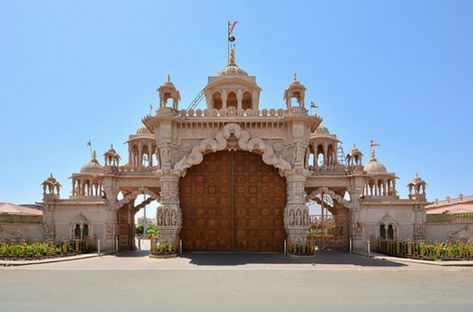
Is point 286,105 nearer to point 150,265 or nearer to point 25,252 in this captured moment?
point 150,265

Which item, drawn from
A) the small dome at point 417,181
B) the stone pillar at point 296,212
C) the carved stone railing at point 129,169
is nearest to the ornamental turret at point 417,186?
the small dome at point 417,181

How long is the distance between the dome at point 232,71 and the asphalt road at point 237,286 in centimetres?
1454

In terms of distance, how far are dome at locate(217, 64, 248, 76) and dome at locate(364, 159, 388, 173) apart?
1315cm

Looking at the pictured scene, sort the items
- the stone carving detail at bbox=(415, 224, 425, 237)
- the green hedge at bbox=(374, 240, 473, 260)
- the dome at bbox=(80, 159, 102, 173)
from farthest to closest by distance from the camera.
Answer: the dome at bbox=(80, 159, 102, 173) < the stone carving detail at bbox=(415, 224, 425, 237) < the green hedge at bbox=(374, 240, 473, 260)

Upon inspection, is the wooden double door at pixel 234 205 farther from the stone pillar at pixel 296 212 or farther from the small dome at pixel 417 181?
the small dome at pixel 417 181

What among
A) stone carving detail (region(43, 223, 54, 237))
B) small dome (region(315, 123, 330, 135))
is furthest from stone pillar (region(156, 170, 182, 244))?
small dome (region(315, 123, 330, 135))

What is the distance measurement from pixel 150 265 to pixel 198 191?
6.71m

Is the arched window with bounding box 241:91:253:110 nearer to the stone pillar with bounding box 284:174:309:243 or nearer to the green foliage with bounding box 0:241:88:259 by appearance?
the stone pillar with bounding box 284:174:309:243

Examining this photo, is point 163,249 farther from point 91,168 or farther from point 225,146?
point 91,168

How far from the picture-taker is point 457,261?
19.0 metres

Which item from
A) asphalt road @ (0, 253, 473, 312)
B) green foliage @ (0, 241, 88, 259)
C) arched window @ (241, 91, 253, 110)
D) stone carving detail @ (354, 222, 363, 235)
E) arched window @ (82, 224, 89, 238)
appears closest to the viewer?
asphalt road @ (0, 253, 473, 312)

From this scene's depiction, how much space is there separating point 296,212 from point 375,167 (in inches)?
511

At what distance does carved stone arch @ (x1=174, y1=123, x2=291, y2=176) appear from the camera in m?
22.8

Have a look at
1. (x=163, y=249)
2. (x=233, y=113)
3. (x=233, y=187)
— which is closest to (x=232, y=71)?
(x=233, y=113)
